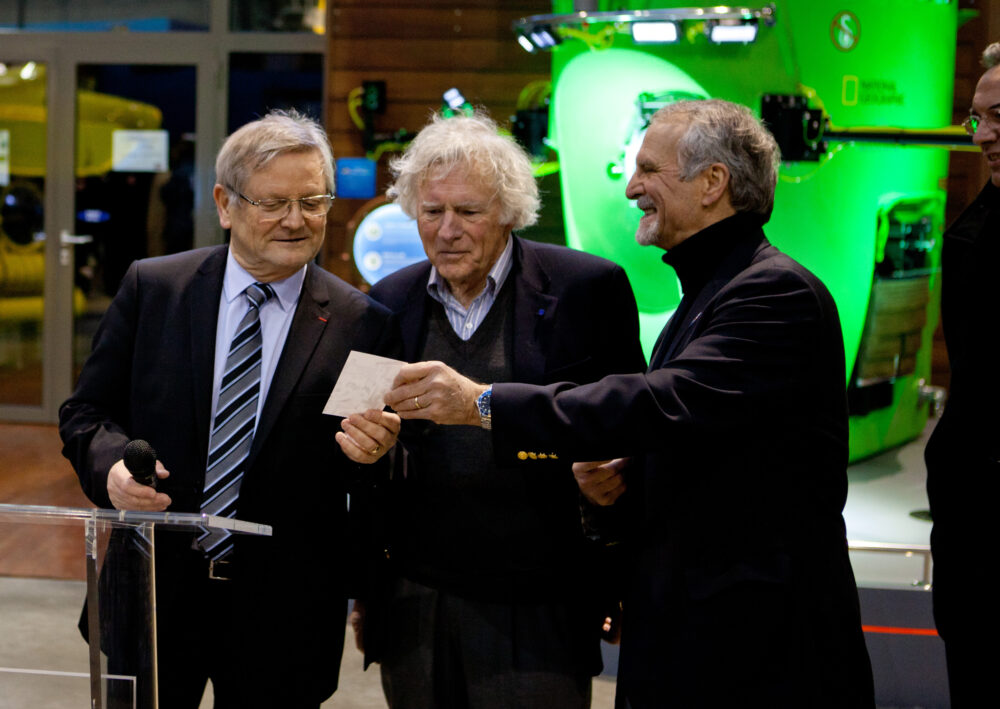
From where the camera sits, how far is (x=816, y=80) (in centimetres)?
419

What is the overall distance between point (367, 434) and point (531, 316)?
448 millimetres

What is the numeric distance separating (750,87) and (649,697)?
120 inches

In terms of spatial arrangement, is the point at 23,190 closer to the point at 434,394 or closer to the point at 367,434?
the point at 367,434

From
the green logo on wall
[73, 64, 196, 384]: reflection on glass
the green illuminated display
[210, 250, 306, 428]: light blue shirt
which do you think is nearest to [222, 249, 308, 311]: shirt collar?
[210, 250, 306, 428]: light blue shirt

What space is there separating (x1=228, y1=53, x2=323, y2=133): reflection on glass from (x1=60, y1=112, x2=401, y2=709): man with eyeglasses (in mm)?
5419

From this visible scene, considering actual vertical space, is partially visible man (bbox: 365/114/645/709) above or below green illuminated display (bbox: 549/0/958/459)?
below

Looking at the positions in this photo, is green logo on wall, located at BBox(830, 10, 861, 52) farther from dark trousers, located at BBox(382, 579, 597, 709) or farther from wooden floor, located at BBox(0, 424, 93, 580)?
wooden floor, located at BBox(0, 424, 93, 580)

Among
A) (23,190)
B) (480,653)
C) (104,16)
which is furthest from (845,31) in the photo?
(23,190)

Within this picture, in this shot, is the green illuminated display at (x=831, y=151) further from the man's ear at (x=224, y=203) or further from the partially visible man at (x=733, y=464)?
the partially visible man at (x=733, y=464)

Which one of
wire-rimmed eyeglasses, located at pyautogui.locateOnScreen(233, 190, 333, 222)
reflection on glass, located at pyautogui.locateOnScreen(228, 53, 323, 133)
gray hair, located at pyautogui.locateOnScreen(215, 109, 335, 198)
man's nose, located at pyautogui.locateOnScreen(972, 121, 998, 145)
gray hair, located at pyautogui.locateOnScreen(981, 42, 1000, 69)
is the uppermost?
reflection on glass, located at pyautogui.locateOnScreen(228, 53, 323, 133)

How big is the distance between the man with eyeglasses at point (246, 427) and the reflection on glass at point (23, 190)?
619cm

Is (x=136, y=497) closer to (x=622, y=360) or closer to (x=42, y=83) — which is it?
(x=622, y=360)

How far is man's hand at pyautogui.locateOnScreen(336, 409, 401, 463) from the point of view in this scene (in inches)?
70.2

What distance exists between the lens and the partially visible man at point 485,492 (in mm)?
1956
